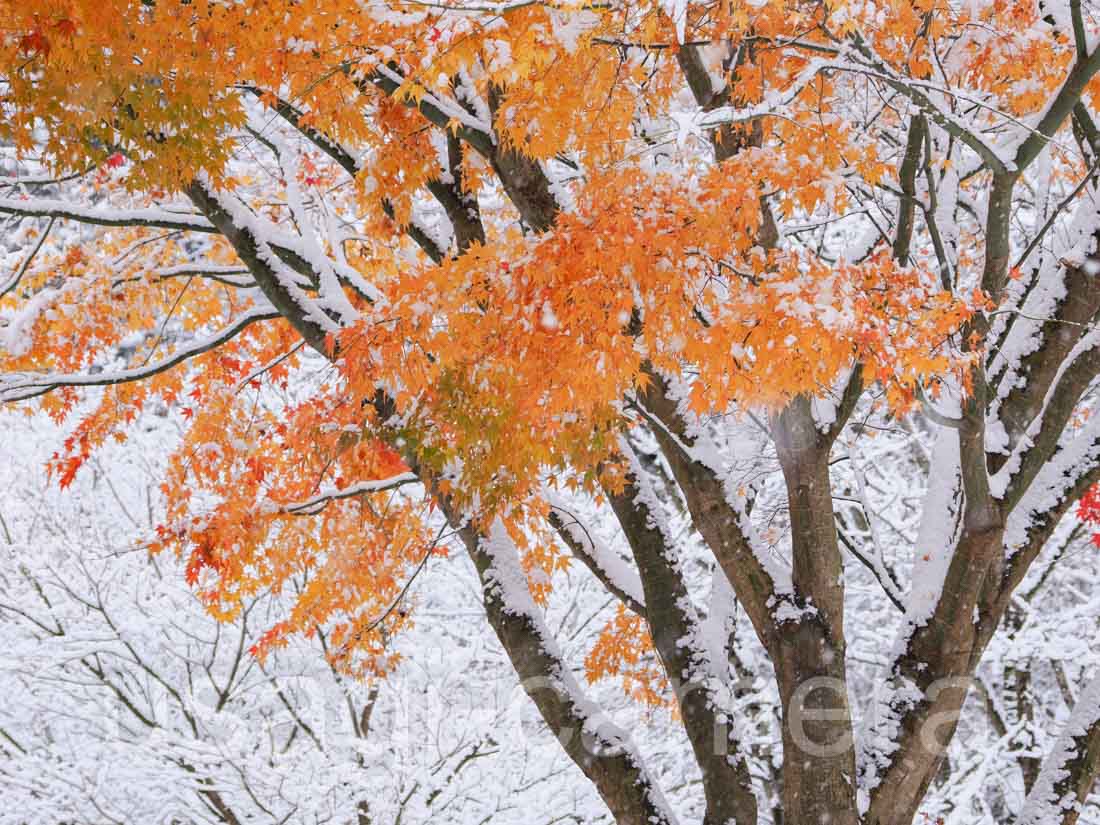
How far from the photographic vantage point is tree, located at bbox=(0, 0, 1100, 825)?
131 inches

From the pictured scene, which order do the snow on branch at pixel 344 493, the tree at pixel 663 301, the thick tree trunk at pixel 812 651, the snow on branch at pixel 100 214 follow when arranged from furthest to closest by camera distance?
the snow on branch at pixel 344 493, the snow on branch at pixel 100 214, the thick tree trunk at pixel 812 651, the tree at pixel 663 301

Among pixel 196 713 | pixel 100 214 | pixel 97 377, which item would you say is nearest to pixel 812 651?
pixel 97 377

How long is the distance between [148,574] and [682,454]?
23.6ft

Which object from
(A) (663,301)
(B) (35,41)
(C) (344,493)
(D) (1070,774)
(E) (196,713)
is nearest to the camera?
(B) (35,41)

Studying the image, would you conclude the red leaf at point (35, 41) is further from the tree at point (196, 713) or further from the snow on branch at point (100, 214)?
the tree at point (196, 713)

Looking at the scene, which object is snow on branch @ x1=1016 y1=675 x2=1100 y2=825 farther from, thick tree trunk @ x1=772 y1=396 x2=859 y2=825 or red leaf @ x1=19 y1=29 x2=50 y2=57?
red leaf @ x1=19 y1=29 x2=50 y2=57

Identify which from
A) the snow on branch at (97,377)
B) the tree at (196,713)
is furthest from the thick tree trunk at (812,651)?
the tree at (196,713)

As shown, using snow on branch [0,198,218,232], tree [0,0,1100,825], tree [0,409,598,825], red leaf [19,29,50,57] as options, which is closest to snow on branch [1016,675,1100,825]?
tree [0,0,1100,825]

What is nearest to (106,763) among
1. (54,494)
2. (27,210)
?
(54,494)

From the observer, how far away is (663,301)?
11.2ft

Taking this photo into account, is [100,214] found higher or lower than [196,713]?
higher

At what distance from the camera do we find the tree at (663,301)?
3.32 meters

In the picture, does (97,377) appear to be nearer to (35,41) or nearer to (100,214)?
(100,214)

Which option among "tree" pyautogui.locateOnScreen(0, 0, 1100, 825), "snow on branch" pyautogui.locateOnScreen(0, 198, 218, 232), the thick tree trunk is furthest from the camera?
"snow on branch" pyautogui.locateOnScreen(0, 198, 218, 232)
